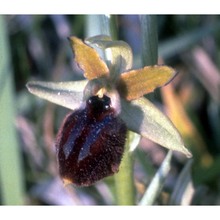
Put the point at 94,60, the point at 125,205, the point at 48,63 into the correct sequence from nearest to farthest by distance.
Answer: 1. the point at 94,60
2. the point at 125,205
3. the point at 48,63

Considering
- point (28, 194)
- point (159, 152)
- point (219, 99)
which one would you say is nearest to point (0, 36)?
point (28, 194)

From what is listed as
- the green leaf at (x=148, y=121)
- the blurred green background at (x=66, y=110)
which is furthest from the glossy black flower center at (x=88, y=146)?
the blurred green background at (x=66, y=110)

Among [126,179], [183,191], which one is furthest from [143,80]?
[183,191]

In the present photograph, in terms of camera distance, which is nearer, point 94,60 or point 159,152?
point 94,60

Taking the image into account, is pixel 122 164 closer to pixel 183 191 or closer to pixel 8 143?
pixel 183 191

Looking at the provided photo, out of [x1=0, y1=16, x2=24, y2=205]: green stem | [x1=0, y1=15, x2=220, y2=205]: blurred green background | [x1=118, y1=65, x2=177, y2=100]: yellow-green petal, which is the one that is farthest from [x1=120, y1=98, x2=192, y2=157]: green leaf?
[x1=0, y1=16, x2=24, y2=205]: green stem
